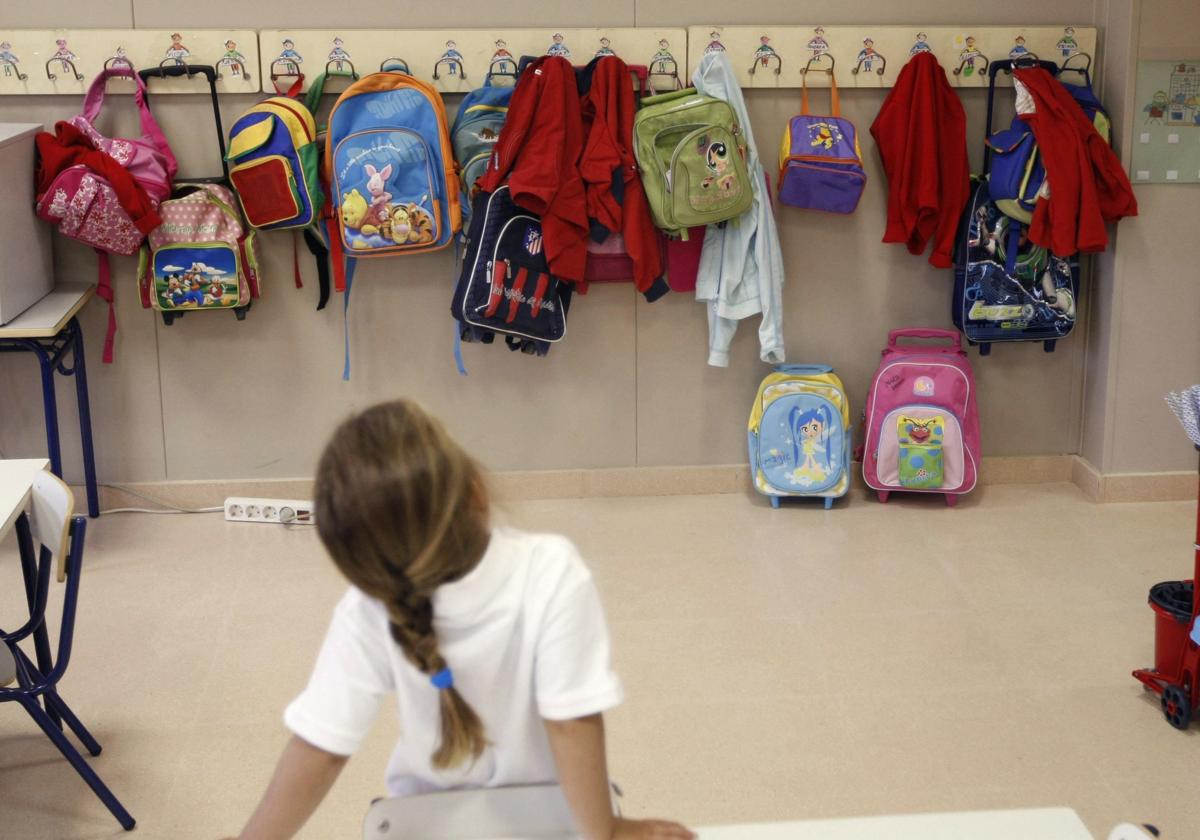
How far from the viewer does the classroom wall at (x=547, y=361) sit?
4.24 meters

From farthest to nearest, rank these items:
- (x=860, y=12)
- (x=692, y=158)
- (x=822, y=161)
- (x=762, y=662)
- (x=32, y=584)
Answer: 1. (x=860, y=12)
2. (x=822, y=161)
3. (x=692, y=158)
4. (x=762, y=662)
5. (x=32, y=584)

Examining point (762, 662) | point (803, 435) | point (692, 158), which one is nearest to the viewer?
point (762, 662)

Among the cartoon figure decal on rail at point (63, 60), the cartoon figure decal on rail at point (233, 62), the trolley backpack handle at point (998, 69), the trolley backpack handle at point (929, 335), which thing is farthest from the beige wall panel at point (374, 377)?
the trolley backpack handle at point (998, 69)

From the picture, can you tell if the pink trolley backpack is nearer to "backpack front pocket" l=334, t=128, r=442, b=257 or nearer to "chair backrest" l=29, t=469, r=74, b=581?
"backpack front pocket" l=334, t=128, r=442, b=257

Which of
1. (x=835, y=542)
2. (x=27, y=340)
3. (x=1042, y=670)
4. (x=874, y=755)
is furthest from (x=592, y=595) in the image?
(x=27, y=340)

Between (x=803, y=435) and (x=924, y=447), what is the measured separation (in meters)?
0.38

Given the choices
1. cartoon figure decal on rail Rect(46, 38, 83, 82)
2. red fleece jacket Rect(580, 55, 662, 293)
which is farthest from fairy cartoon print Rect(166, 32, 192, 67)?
red fleece jacket Rect(580, 55, 662, 293)

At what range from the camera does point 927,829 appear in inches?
59.9

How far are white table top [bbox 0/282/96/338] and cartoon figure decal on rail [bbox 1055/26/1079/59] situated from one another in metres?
3.09

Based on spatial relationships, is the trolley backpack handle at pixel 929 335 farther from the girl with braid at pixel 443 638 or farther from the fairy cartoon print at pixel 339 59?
the girl with braid at pixel 443 638

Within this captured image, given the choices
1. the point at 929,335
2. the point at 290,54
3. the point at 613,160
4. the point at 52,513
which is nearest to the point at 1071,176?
the point at 929,335

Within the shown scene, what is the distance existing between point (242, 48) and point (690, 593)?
2.09 metres

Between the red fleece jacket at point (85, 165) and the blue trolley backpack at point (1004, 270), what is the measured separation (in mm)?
2482

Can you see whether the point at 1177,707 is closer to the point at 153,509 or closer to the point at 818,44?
the point at 818,44
